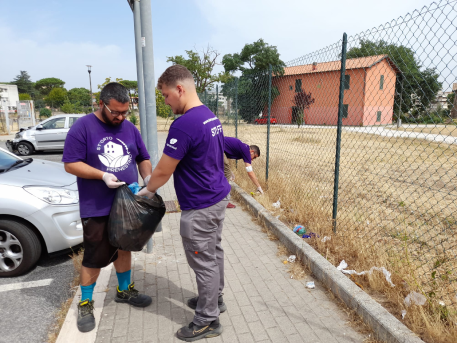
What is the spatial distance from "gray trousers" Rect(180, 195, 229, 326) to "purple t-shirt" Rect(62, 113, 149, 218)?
26.5 inches

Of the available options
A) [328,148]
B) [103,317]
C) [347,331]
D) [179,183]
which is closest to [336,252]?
[347,331]

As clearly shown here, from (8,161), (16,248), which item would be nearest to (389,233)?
(16,248)

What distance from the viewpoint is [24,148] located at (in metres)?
13.5

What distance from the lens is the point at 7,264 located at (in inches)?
143

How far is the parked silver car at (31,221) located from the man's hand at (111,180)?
5.21 feet

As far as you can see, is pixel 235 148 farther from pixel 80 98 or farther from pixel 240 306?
pixel 80 98

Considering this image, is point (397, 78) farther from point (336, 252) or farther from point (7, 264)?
point (7, 264)

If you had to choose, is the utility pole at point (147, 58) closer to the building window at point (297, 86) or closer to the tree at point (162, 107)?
the building window at point (297, 86)

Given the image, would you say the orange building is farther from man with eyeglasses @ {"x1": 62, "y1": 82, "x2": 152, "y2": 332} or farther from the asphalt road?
the asphalt road

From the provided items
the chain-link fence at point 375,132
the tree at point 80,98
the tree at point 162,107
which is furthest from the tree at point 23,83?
the chain-link fence at point 375,132

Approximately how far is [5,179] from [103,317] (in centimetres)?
205

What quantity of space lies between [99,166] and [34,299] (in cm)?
173

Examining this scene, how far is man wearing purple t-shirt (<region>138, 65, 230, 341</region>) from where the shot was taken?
7.38 feet

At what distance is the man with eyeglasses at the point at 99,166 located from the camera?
2.48 m
